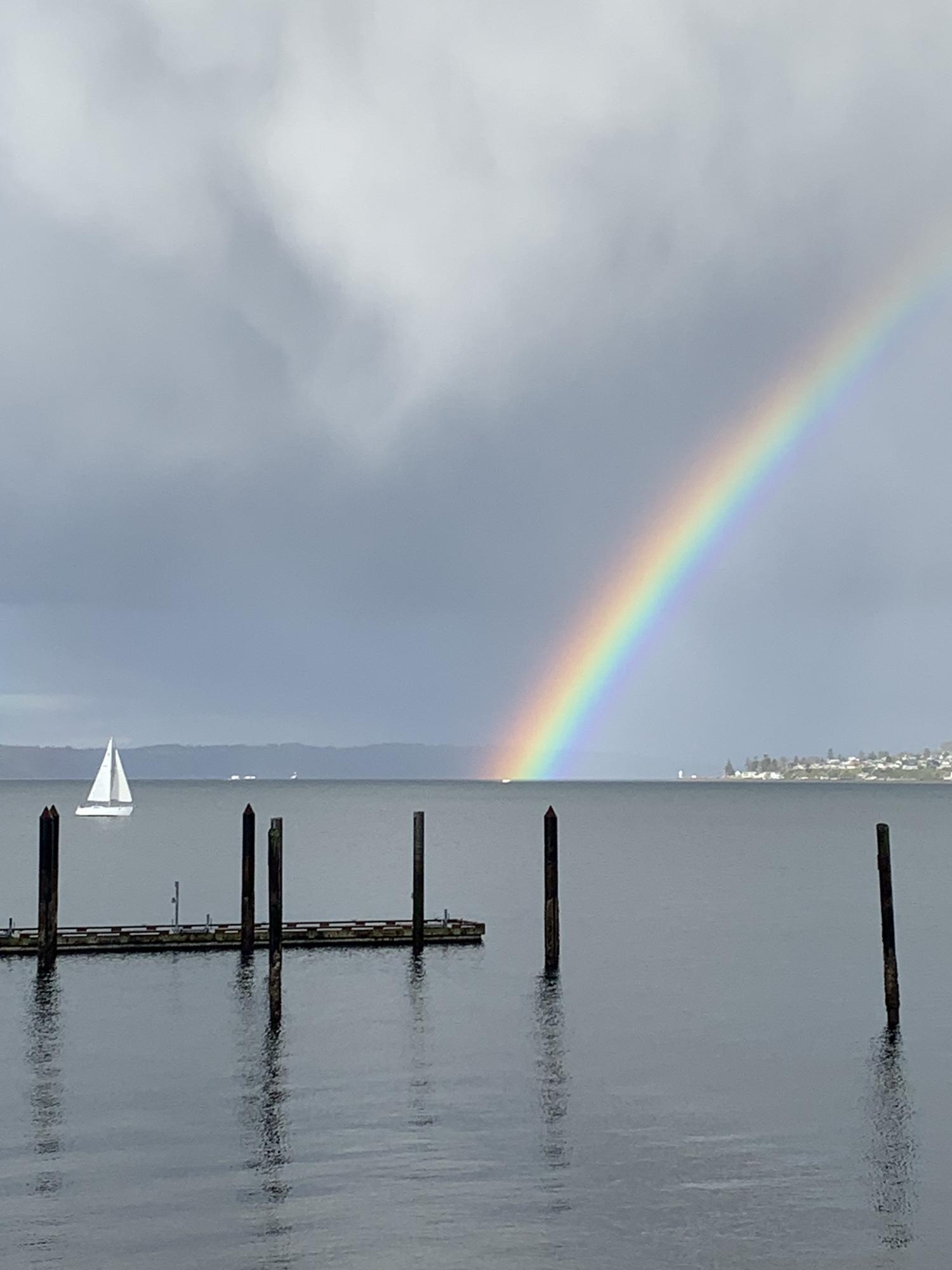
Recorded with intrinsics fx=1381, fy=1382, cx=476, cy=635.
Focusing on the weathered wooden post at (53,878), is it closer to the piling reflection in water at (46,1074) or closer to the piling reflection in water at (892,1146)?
the piling reflection in water at (46,1074)

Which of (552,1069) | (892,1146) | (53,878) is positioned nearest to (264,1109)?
(552,1069)

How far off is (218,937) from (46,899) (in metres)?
10.2

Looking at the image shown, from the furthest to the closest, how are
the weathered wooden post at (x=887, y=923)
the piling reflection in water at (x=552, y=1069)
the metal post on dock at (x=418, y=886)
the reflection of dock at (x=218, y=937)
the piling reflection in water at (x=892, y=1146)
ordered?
1. the reflection of dock at (x=218, y=937)
2. the metal post on dock at (x=418, y=886)
3. the weathered wooden post at (x=887, y=923)
4. the piling reflection in water at (x=552, y=1069)
5. the piling reflection in water at (x=892, y=1146)

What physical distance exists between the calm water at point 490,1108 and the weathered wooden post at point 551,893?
143 cm

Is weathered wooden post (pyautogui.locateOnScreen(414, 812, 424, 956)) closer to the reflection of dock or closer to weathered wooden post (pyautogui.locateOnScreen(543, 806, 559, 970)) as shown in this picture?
the reflection of dock

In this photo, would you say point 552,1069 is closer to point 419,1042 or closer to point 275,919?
point 419,1042

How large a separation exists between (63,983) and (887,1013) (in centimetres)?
2988

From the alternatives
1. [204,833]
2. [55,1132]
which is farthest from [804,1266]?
[204,833]

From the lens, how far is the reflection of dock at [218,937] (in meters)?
58.1

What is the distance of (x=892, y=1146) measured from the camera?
102 feet

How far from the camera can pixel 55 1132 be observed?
1228 inches

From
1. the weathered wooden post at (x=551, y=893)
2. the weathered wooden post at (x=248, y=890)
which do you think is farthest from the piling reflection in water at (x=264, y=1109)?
the weathered wooden post at (x=551, y=893)

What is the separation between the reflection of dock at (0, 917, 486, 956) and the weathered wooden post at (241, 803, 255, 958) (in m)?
1.61

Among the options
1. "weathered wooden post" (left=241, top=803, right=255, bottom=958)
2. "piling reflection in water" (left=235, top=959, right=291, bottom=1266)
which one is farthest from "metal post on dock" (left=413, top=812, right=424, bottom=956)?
"piling reflection in water" (left=235, top=959, right=291, bottom=1266)
